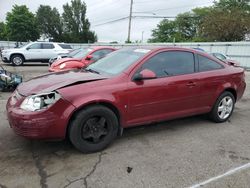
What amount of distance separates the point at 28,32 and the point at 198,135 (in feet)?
126

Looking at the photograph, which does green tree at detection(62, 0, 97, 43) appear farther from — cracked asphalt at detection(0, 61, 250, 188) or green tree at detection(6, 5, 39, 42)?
cracked asphalt at detection(0, 61, 250, 188)

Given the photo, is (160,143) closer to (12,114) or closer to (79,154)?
(79,154)

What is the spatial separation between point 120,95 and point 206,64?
206cm

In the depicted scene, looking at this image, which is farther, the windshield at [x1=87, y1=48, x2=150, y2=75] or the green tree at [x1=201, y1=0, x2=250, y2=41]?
the green tree at [x1=201, y1=0, x2=250, y2=41]

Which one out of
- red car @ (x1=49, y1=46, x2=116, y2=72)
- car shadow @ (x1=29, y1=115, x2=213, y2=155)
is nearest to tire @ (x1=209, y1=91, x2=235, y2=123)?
car shadow @ (x1=29, y1=115, x2=213, y2=155)

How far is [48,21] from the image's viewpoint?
5962cm

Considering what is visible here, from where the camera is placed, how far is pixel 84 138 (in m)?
3.70

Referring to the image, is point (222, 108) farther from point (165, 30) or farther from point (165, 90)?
point (165, 30)

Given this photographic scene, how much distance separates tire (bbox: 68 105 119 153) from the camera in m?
3.56

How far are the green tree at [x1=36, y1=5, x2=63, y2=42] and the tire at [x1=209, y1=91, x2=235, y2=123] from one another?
58.8m

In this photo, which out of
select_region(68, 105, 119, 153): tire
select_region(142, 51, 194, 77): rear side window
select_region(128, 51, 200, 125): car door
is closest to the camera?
select_region(68, 105, 119, 153): tire

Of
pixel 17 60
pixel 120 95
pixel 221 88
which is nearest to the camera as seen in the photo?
pixel 120 95

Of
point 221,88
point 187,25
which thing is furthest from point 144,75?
point 187,25

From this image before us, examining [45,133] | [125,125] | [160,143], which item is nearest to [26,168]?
[45,133]
